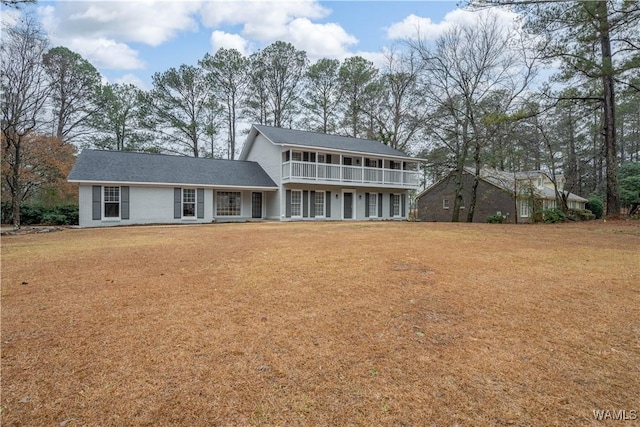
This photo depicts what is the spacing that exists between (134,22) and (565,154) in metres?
39.2

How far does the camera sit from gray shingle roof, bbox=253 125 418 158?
A: 67.9 feet

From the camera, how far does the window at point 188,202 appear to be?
18.4 metres

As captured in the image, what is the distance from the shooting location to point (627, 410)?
7.18 feet

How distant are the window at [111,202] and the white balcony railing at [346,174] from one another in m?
8.82

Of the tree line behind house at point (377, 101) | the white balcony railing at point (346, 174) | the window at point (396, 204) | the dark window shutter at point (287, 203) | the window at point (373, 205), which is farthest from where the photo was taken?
the window at point (396, 204)

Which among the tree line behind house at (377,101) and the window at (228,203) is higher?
the tree line behind house at (377,101)

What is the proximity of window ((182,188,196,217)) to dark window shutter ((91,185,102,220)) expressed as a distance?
3.84m

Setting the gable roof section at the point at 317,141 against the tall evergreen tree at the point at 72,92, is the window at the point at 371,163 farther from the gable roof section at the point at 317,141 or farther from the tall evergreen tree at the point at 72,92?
the tall evergreen tree at the point at 72,92

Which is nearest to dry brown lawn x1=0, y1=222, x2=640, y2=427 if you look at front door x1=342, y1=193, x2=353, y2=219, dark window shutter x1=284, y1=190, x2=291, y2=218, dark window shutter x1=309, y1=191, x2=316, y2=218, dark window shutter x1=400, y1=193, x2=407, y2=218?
dark window shutter x1=284, y1=190, x2=291, y2=218

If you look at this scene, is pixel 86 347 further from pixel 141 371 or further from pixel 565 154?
pixel 565 154

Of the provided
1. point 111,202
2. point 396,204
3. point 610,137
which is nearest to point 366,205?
point 396,204

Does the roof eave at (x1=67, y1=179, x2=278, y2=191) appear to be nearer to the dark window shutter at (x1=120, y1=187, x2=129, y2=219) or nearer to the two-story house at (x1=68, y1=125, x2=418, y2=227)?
the two-story house at (x1=68, y1=125, x2=418, y2=227)

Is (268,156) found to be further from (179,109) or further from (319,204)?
(179,109)

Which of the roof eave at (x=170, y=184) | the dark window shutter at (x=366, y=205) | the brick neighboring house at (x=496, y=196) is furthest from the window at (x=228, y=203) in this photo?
the brick neighboring house at (x=496, y=196)
